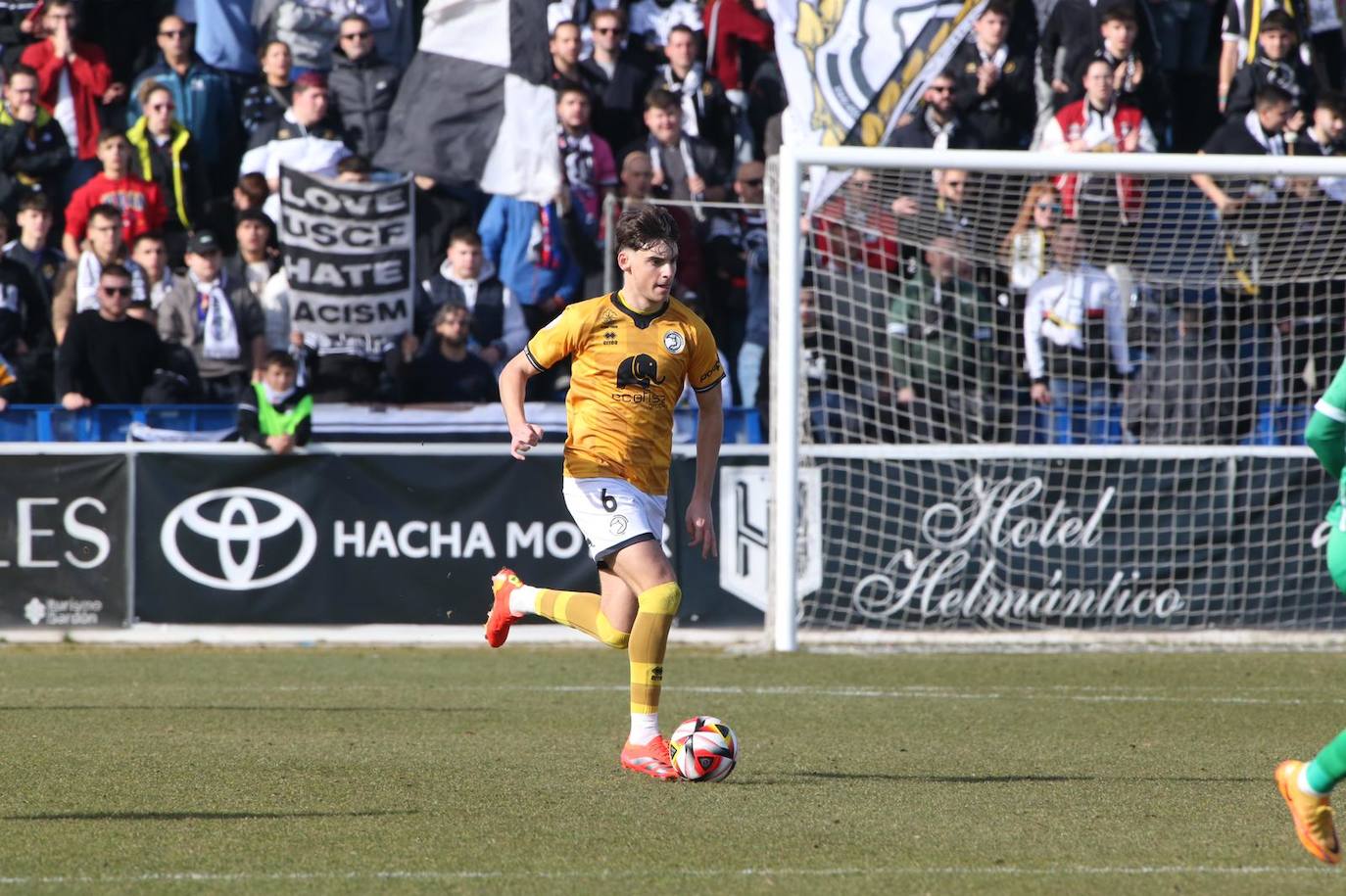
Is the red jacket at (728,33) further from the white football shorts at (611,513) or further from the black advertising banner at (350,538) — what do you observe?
the white football shorts at (611,513)

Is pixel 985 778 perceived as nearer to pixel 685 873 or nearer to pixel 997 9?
pixel 685 873

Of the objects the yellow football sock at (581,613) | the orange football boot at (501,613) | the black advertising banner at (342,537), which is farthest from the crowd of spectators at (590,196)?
the yellow football sock at (581,613)

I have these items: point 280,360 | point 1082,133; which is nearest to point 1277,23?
point 1082,133

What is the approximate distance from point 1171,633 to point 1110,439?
1659 mm

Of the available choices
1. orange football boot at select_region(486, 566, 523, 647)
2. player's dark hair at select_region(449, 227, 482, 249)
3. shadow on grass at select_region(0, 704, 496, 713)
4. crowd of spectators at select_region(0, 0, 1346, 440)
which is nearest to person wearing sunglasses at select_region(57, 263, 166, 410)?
crowd of spectators at select_region(0, 0, 1346, 440)

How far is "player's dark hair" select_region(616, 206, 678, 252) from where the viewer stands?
21.4 feet

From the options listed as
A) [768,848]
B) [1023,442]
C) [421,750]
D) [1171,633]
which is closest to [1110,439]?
[1023,442]

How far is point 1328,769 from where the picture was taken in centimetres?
468

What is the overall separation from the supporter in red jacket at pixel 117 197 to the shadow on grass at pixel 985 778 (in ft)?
29.1

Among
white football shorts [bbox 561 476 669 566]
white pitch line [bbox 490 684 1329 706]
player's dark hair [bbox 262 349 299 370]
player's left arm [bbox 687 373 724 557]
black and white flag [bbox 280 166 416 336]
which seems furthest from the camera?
A: black and white flag [bbox 280 166 416 336]

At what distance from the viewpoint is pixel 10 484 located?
12.1 m

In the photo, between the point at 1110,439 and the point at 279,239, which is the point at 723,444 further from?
the point at 279,239

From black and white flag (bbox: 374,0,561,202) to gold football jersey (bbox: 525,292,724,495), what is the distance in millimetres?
7381

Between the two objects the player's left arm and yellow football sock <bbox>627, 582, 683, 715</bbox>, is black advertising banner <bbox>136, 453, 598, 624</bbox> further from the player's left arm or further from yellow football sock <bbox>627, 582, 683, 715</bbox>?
yellow football sock <bbox>627, 582, 683, 715</bbox>
